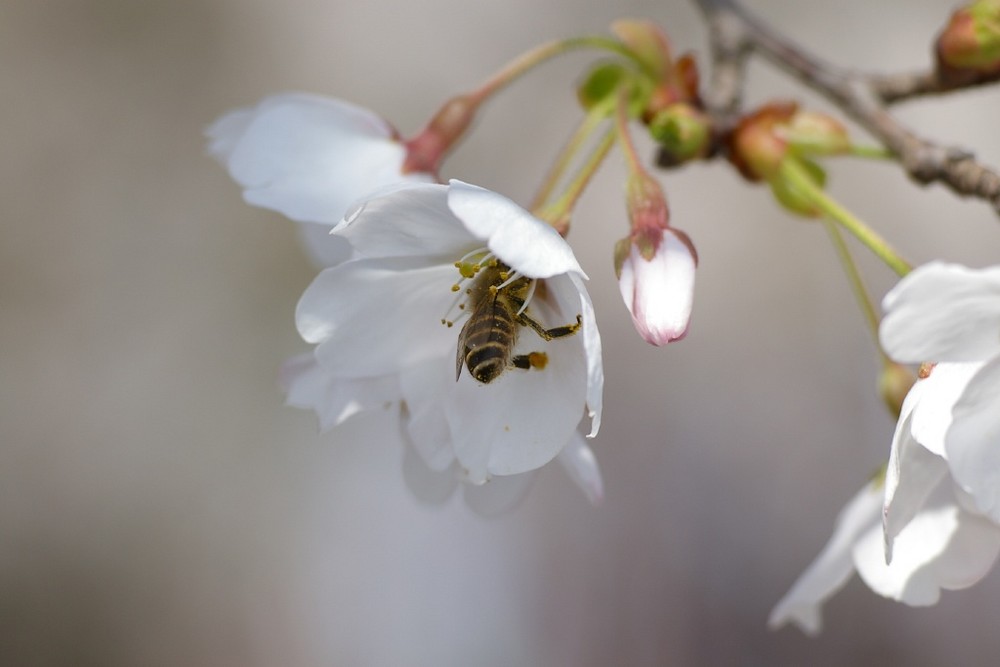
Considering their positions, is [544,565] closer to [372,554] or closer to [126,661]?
[372,554]

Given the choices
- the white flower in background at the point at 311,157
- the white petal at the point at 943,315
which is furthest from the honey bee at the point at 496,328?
the white petal at the point at 943,315

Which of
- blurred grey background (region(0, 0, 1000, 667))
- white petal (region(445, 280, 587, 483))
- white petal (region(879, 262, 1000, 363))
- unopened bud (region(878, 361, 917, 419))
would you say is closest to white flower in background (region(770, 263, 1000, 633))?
white petal (region(879, 262, 1000, 363))

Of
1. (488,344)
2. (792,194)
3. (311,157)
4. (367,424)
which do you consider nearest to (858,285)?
(792,194)

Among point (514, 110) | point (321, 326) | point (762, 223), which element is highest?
point (321, 326)

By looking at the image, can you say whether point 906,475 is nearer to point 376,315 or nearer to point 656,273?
point 656,273

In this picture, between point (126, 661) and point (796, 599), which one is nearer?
point (796, 599)

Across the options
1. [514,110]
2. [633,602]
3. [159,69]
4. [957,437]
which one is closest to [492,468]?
[957,437]

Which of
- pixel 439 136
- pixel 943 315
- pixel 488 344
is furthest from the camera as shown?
pixel 439 136
